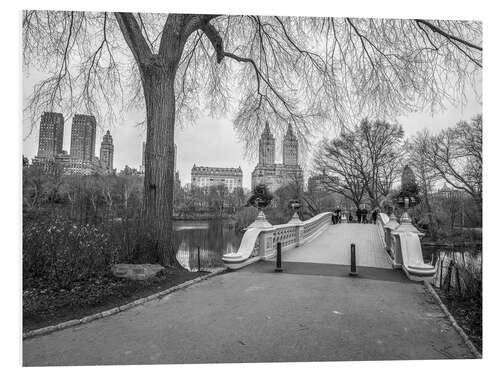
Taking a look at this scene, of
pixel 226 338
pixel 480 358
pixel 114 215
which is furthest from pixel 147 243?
pixel 480 358

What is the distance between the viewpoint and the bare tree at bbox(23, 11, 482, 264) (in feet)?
14.1

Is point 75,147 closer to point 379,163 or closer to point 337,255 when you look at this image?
point 337,255

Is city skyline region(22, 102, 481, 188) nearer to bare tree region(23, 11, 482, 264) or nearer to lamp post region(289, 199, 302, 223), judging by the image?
bare tree region(23, 11, 482, 264)

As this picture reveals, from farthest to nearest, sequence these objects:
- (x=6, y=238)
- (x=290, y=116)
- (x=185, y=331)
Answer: (x=290, y=116) → (x=6, y=238) → (x=185, y=331)

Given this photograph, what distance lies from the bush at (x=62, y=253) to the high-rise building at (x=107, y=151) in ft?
3.89

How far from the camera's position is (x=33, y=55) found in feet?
13.7

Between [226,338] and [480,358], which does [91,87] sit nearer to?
[226,338]

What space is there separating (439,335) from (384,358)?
0.69 metres

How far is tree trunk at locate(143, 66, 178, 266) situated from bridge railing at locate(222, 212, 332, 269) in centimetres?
139

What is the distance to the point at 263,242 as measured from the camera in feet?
22.4

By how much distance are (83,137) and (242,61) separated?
3.26m

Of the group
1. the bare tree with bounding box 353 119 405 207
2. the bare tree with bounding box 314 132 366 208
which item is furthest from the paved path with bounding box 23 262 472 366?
the bare tree with bounding box 314 132 366 208

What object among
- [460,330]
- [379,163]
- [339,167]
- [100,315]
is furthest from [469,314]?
[339,167]

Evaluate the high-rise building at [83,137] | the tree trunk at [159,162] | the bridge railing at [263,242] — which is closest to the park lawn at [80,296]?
the tree trunk at [159,162]
